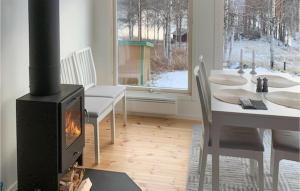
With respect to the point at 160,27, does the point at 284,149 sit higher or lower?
lower

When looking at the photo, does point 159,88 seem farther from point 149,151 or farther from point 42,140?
point 42,140

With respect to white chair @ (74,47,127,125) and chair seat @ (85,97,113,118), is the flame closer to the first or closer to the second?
chair seat @ (85,97,113,118)

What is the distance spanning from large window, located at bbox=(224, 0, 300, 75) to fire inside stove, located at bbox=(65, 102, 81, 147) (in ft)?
7.52

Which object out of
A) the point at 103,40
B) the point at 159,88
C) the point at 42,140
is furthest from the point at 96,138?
the point at 103,40

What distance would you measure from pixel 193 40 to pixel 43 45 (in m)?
2.33

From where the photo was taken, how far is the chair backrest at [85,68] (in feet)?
12.6

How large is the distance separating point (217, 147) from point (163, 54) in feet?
7.57

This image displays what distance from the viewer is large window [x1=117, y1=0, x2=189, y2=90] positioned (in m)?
4.54

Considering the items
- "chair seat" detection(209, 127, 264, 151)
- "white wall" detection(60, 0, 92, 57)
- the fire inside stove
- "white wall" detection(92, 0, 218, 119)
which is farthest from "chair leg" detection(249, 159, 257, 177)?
"white wall" detection(60, 0, 92, 57)

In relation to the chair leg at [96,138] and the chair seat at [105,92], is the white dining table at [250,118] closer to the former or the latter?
the chair leg at [96,138]

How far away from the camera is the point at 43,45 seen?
96.2 inches

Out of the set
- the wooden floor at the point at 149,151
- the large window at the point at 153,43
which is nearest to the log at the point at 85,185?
the wooden floor at the point at 149,151

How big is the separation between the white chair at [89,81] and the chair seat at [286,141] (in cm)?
163

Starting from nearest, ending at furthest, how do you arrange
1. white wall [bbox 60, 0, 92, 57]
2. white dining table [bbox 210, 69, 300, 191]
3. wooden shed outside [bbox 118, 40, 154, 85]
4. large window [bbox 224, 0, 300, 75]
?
white dining table [bbox 210, 69, 300, 191] < white wall [bbox 60, 0, 92, 57] < large window [bbox 224, 0, 300, 75] < wooden shed outside [bbox 118, 40, 154, 85]
